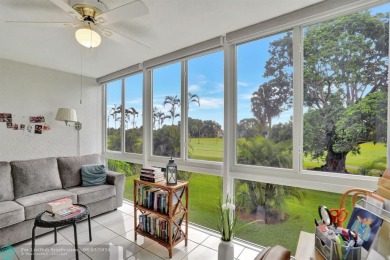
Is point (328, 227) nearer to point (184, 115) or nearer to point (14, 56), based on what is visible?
point (184, 115)

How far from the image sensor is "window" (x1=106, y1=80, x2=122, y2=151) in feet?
13.6

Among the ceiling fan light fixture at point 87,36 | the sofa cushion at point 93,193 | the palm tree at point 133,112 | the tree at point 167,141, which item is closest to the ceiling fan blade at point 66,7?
the ceiling fan light fixture at point 87,36

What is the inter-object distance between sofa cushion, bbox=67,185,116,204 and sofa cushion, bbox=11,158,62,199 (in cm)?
30

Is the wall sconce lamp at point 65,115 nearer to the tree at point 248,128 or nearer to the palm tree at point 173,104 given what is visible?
the palm tree at point 173,104

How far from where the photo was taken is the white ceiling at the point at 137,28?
1844 mm

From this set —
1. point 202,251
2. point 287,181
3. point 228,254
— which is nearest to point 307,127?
point 287,181

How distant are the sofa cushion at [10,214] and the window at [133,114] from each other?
1.79 meters

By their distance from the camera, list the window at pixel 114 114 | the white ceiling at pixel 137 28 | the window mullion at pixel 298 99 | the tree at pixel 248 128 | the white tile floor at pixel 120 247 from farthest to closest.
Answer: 1. the window at pixel 114 114
2. the tree at pixel 248 128
3. the white tile floor at pixel 120 247
4. the window mullion at pixel 298 99
5. the white ceiling at pixel 137 28

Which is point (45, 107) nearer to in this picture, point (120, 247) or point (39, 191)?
point (39, 191)

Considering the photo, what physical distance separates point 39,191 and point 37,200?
0.39m

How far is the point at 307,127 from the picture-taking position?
2.02m

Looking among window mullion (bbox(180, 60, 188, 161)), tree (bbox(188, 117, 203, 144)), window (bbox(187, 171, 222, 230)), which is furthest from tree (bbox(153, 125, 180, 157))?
window (bbox(187, 171, 222, 230))

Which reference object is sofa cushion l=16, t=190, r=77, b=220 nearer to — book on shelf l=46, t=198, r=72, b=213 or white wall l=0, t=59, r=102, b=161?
book on shelf l=46, t=198, r=72, b=213

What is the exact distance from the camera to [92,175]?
3.26m
